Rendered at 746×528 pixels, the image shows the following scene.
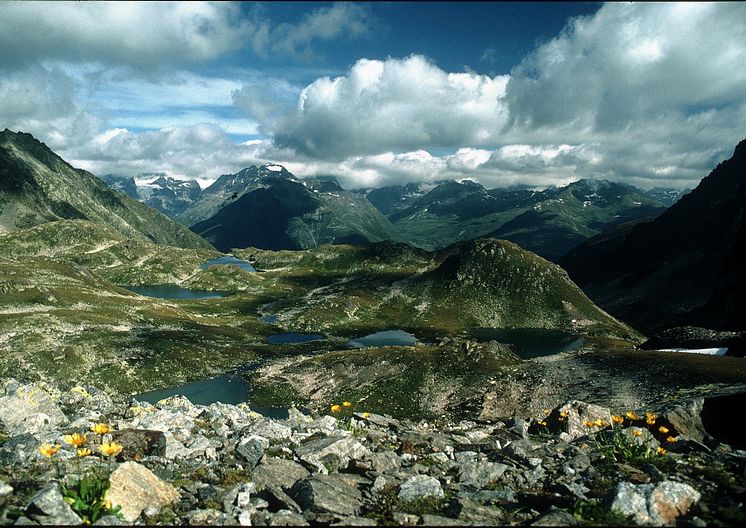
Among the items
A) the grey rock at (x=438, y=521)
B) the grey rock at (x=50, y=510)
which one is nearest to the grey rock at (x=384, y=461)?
the grey rock at (x=438, y=521)

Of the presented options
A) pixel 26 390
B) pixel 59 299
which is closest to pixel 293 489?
pixel 26 390

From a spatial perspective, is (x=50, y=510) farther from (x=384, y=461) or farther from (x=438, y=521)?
(x=384, y=461)

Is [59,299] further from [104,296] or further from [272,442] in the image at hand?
[272,442]

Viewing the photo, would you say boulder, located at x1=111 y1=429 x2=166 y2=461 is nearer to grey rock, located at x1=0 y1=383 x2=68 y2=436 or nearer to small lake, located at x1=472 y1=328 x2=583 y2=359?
grey rock, located at x1=0 y1=383 x2=68 y2=436

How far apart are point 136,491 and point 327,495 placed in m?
4.75

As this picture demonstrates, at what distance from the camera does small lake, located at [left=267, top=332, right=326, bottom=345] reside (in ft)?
525

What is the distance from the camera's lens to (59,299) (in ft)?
466

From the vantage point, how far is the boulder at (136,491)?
1016cm

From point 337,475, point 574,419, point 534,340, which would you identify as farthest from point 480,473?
point 534,340

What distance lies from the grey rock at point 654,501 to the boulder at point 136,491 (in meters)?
11.5

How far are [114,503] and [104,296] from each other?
178m

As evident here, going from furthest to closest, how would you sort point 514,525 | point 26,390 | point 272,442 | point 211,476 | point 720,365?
point 720,365 → point 26,390 → point 272,442 → point 211,476 → point 514,525

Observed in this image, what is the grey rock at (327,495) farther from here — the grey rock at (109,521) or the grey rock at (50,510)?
the grey rock at (50,510)

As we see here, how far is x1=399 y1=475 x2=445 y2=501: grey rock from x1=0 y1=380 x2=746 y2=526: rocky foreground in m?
0.04
